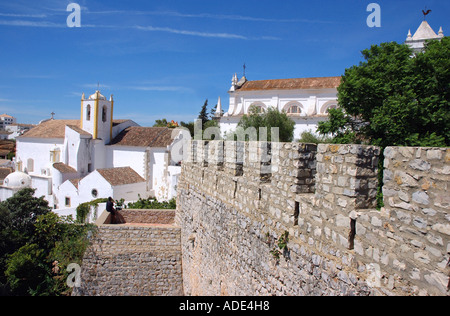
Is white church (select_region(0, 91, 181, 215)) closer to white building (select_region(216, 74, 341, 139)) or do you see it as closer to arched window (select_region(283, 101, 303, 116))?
white building (select_region(216, 74, 341, 139))

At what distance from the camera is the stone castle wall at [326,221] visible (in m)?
2.43

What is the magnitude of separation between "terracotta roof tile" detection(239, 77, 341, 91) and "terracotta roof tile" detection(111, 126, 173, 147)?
1023cm

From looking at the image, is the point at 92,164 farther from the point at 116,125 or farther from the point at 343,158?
Result: the point at 343,158

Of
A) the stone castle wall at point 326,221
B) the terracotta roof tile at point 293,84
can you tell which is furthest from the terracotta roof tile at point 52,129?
the stone castle wall at point 326,221

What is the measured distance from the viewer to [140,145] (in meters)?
33.6

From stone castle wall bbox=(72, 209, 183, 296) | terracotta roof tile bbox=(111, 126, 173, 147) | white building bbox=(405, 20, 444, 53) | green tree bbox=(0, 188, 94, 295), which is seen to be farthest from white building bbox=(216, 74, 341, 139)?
stone castle wall bbox=(72, 209, 183, 296)

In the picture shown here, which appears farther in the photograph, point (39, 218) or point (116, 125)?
point (116, 125)

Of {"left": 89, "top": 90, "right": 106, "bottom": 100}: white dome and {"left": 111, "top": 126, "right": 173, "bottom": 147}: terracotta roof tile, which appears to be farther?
{"left": 89, "top": 90, "right": 106, "bottom": 100}: white dome

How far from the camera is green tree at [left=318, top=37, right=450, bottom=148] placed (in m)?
12.5

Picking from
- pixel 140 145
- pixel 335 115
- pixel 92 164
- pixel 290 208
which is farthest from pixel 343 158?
pixel 92 164

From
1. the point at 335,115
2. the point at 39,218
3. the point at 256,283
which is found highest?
the point at 335,115

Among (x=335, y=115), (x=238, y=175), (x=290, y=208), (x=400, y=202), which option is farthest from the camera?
(x=335, y=115)
